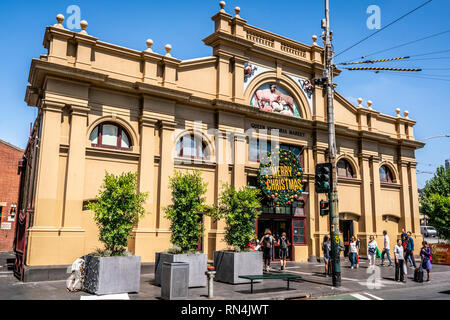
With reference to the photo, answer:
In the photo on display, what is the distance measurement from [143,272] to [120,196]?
5385 mm

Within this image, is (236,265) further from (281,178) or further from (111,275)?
(281,178)

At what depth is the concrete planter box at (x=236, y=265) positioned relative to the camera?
14477mm

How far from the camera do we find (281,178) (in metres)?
21.7

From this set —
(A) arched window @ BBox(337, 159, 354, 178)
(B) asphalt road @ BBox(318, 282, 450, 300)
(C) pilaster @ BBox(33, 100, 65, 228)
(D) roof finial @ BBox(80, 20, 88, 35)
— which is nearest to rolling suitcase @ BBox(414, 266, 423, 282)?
(B) asphalt road @ BBox(318, 282, 450, 300)

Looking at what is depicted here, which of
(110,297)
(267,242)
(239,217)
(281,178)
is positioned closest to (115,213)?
(110,297)

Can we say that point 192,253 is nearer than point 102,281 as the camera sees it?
No

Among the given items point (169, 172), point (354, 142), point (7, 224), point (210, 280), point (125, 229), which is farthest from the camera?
point (7, 224)

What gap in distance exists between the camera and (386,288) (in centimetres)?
1430

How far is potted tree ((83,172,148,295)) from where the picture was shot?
467 inches

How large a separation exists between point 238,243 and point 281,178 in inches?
286

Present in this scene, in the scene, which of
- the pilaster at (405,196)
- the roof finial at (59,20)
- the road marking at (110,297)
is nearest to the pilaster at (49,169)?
the roof finial at (59,20)

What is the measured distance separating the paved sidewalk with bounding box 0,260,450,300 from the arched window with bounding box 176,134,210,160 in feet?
20.9
